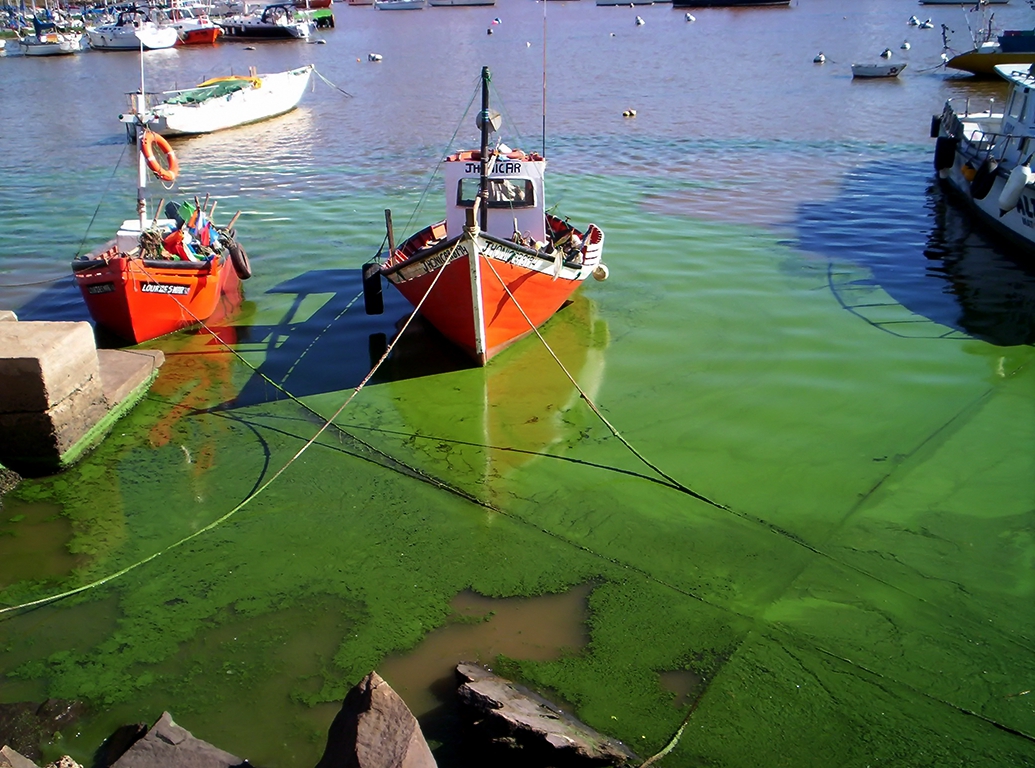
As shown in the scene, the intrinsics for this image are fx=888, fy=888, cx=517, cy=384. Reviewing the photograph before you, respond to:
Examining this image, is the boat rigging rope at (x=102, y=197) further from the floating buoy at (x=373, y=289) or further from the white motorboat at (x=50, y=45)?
the white motorboat at (x=50, y=45)

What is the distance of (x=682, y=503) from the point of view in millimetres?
9414

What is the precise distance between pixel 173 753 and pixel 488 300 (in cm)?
772

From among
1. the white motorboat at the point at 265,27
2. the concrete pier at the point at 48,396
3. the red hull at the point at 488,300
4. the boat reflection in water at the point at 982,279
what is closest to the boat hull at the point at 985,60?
the boat reflection in water at the point at 982,279

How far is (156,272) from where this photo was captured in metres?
13.3

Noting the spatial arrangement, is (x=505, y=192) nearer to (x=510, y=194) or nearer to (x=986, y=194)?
(x=510, y=194)

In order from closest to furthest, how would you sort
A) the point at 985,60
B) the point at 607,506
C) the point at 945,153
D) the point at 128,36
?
1. the point at 607,506
2. the point at 945,153
3. the point at 985,60
4. the point at 128,36

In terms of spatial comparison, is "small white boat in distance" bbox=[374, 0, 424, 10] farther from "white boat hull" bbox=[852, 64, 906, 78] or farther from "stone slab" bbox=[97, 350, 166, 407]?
"stone slab" bbox=[97, 350, 166, 407]

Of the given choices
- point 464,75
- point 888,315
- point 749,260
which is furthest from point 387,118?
point 888,315

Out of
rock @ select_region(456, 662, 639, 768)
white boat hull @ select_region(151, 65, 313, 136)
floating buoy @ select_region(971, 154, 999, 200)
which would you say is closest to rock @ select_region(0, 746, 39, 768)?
rock @ select_region(456, 662, 639, 768)

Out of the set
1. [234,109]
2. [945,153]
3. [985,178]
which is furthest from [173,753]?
[234,109]

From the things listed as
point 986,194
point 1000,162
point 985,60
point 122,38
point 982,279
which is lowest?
point 982,279

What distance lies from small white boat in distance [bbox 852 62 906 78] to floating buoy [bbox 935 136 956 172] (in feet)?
A: 69.3

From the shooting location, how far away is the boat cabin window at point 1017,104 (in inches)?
746

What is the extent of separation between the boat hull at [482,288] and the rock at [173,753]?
285 inches
